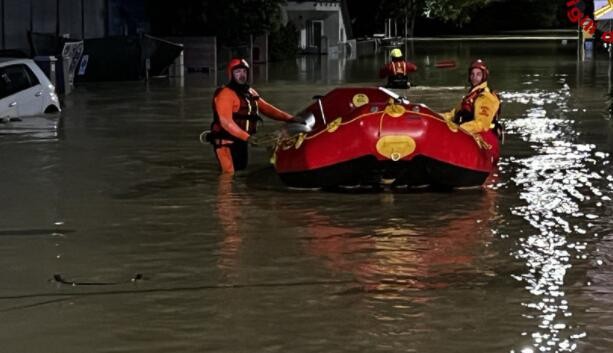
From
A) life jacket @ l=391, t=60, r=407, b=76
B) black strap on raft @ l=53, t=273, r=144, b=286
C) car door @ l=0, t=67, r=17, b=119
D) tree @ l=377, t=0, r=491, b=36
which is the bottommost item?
black strap on raft @ l=53, t=273, r=144, b=286

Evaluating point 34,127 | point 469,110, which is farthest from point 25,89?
point 469,110

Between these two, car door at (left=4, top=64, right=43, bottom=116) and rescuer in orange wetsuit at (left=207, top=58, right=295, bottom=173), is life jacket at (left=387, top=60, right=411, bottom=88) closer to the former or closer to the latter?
car door at (left=4, top=64, right=43, bottom=116)

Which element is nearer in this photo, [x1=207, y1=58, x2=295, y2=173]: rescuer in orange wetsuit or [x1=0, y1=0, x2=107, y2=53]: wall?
[x1=207, y1=58, x2=295, y2=173]: rescuer in orange wetsuit

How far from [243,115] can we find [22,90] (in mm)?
10226

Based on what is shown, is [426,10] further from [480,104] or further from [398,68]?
[480,104]

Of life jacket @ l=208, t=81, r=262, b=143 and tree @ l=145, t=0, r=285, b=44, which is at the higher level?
tree @ l=145, t=0, r=285, b=44

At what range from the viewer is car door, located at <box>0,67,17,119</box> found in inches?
930

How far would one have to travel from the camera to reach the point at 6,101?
23.8 m

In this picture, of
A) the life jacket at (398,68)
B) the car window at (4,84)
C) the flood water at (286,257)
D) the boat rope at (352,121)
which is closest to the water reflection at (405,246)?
the flood water at (286,257)

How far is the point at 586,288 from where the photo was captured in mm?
9297

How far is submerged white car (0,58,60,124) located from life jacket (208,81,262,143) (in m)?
8.82

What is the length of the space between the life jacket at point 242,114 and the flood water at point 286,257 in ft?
1.89

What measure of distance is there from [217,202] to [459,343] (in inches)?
250

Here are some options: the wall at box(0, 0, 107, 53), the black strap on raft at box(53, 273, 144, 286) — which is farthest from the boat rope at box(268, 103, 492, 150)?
the wall at box(0, 0, 107, 53)
